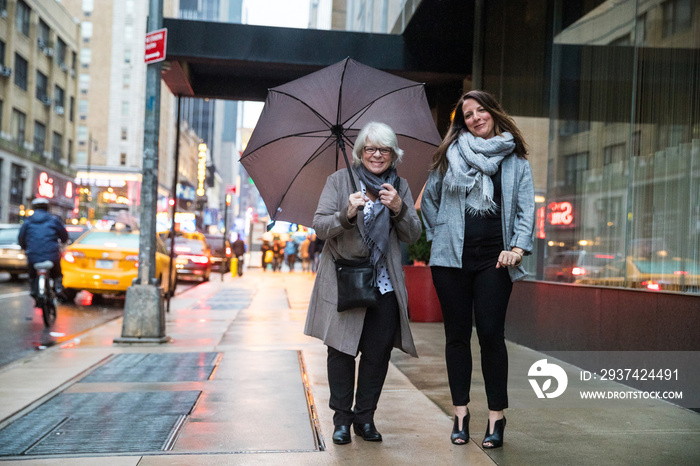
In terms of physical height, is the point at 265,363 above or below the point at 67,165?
below

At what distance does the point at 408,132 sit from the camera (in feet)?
15.4

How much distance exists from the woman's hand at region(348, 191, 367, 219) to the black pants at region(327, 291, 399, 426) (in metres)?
0.57

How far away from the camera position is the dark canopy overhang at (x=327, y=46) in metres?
11.4

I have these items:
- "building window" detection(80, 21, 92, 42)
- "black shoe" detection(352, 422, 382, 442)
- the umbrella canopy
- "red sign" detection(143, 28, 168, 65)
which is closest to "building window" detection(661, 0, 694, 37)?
the umbrella canopy

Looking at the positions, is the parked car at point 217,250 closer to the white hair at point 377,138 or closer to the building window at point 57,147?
the building window at point 57,147

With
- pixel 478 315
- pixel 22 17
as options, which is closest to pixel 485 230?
pixel 478 315

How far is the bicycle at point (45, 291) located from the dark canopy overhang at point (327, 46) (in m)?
3.71

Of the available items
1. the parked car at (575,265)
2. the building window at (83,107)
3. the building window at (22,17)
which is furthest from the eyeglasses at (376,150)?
the building window at (83,107)

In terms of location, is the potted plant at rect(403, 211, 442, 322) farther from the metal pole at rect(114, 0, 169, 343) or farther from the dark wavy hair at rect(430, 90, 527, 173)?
the dark wavy hair at rect(430, 90, 527, 173)

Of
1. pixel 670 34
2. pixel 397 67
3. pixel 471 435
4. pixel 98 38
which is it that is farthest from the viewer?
pixel 98 38

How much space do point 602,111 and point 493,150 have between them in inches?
148

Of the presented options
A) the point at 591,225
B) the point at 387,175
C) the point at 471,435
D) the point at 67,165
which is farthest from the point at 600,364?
the point at 67,165

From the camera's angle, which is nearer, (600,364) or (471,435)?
(471,435)

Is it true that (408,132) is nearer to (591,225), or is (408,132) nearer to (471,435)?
(471,435)
